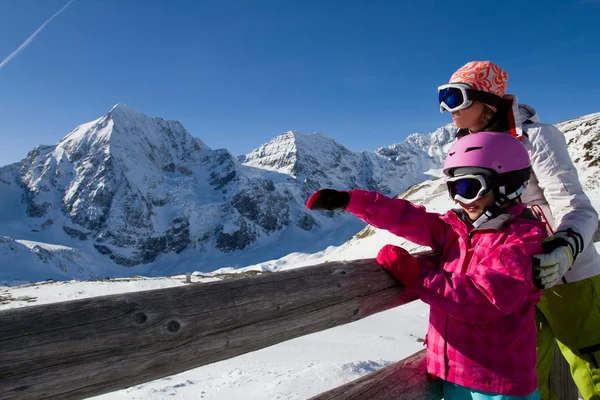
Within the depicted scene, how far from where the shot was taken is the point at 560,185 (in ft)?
8.37

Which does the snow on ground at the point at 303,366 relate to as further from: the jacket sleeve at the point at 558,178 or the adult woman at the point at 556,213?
the jacket sleeve at the point at 558,178

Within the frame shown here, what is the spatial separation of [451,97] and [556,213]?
3.59 feet

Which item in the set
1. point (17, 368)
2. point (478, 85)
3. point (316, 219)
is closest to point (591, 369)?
point (478, 85)

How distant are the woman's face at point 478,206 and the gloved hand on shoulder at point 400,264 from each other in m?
0.45

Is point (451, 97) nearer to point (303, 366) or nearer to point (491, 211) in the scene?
point (491, 211)

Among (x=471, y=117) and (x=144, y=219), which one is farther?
(x=144, y=219)

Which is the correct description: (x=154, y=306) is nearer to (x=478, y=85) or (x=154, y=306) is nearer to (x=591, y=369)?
(x=478, y=85)

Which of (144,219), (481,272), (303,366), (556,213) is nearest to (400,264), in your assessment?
(481,272)

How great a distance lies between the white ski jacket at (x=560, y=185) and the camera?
8.29 feet

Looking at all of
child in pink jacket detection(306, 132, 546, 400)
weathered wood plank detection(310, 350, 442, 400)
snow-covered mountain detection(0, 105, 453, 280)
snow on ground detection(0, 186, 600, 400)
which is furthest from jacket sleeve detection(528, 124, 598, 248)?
snow-covered mountain detection(0, 105, 453, 280)

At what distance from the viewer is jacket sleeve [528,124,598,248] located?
253 cm

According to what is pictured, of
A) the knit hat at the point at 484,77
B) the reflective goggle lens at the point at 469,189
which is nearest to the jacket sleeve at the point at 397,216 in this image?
the reflective goggle lens at the point at 469,189

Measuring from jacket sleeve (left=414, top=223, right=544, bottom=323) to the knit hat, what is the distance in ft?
4.15

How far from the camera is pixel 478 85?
283 cm
